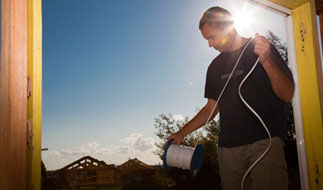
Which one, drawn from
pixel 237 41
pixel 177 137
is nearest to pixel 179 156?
pixel 177 137

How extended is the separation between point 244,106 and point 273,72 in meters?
0.34

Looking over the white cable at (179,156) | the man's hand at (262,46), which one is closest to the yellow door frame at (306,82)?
the man's hand at (262,46)

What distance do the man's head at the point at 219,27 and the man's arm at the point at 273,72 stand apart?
54cm

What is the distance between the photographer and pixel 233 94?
74.7 inches

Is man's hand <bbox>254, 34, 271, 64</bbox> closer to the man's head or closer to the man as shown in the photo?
the man

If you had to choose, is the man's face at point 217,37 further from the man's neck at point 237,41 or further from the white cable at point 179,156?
the white cable at point 179,156

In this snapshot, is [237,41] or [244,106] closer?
[244,106]

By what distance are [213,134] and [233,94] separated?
14.9ft

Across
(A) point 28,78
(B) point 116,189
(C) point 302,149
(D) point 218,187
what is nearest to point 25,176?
(A) point 28,78

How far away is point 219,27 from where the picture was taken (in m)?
2.00

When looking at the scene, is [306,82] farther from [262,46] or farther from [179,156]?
[179,156]

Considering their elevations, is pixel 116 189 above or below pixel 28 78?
below

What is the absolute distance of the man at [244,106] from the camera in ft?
5.26

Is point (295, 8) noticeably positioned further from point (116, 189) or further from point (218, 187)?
point (116, 189)
